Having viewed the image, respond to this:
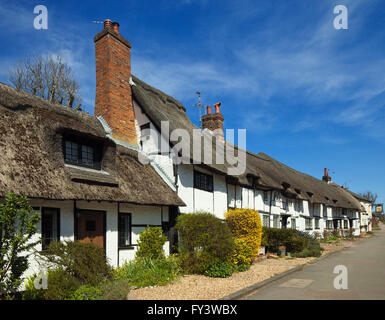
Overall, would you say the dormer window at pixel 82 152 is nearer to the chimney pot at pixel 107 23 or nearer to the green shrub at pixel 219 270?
the green shrub at pixel 219 270

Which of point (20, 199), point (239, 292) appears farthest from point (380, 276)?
point (20, 199)

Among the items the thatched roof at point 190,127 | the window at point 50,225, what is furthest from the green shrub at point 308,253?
the window at point 50,225

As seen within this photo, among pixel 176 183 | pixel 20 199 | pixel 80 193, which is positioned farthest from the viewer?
pixel 176 183

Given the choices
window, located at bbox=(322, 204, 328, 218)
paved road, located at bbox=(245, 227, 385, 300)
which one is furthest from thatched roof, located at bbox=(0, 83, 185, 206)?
window, located at bbox=(322, 204, 328, 218)

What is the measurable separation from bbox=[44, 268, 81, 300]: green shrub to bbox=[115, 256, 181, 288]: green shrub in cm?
204

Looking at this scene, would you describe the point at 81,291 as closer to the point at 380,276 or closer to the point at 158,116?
the point at 158,116

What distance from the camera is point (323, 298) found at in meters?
8.22

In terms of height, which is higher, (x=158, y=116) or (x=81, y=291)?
(x=158, y=116)

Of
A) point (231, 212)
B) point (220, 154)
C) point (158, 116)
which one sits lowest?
point (231, 212)

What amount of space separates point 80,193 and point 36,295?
2.82m

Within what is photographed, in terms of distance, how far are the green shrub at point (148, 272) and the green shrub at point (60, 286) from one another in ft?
6.69

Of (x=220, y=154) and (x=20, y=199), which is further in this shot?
(x=220, y=154)

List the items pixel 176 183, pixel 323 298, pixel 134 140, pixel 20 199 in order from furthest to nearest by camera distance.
Result: pixel 134 140 < pixel 176 183 < pixel 323 298 < pixel 20 199

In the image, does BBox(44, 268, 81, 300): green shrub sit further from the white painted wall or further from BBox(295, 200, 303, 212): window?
BBox(295, 200, 303, 212): window
